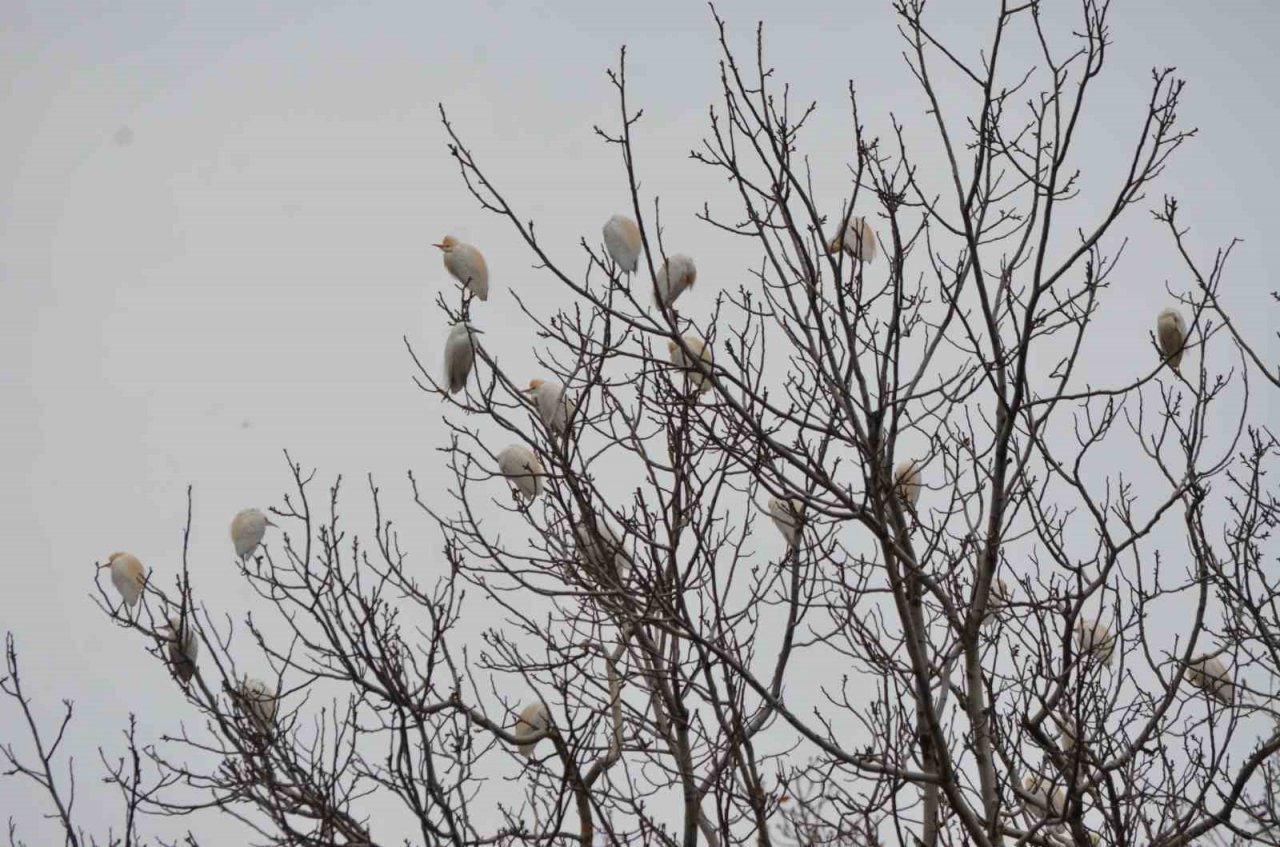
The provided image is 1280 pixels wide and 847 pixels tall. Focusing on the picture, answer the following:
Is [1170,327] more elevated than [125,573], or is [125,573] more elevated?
[125,573]

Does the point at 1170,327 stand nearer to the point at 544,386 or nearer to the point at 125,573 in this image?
the point at 544,386

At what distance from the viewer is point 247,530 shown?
753cm

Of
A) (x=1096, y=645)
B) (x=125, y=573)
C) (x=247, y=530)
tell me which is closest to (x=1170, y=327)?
(x=1096, y=645)

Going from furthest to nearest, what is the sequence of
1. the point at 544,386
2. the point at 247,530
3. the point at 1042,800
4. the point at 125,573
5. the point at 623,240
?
the point at 125,573 → the point at 247,530 → the point at 623,240 → the point at 544,386 → the point at 1042,800

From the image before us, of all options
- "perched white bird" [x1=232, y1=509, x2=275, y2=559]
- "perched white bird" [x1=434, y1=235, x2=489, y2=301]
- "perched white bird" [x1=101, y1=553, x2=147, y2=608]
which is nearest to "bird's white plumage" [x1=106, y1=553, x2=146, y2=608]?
"perched white bird" [x1=101, y1=553, x2=147, y2=608]

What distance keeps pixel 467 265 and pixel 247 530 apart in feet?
7.56

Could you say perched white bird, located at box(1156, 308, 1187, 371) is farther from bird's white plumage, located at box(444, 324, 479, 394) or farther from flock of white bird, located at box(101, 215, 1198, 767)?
bird's white plumage, located at box(444, 324, 479, 394)

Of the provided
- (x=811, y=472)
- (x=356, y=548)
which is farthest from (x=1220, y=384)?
(x=356, y=548)

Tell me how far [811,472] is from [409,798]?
1296mm

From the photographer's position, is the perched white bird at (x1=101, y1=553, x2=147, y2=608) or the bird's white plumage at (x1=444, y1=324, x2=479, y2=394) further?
the perched white bird at (x1=101, y1=553, x2=147, y2=608)

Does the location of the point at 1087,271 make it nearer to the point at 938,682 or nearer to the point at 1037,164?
the point at 1037,164

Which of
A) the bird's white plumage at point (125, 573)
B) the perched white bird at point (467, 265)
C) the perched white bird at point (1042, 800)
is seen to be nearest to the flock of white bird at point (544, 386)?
the perched white bird at point (467, 265)

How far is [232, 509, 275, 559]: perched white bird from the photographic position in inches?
293

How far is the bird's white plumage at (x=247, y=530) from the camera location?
7.45m
